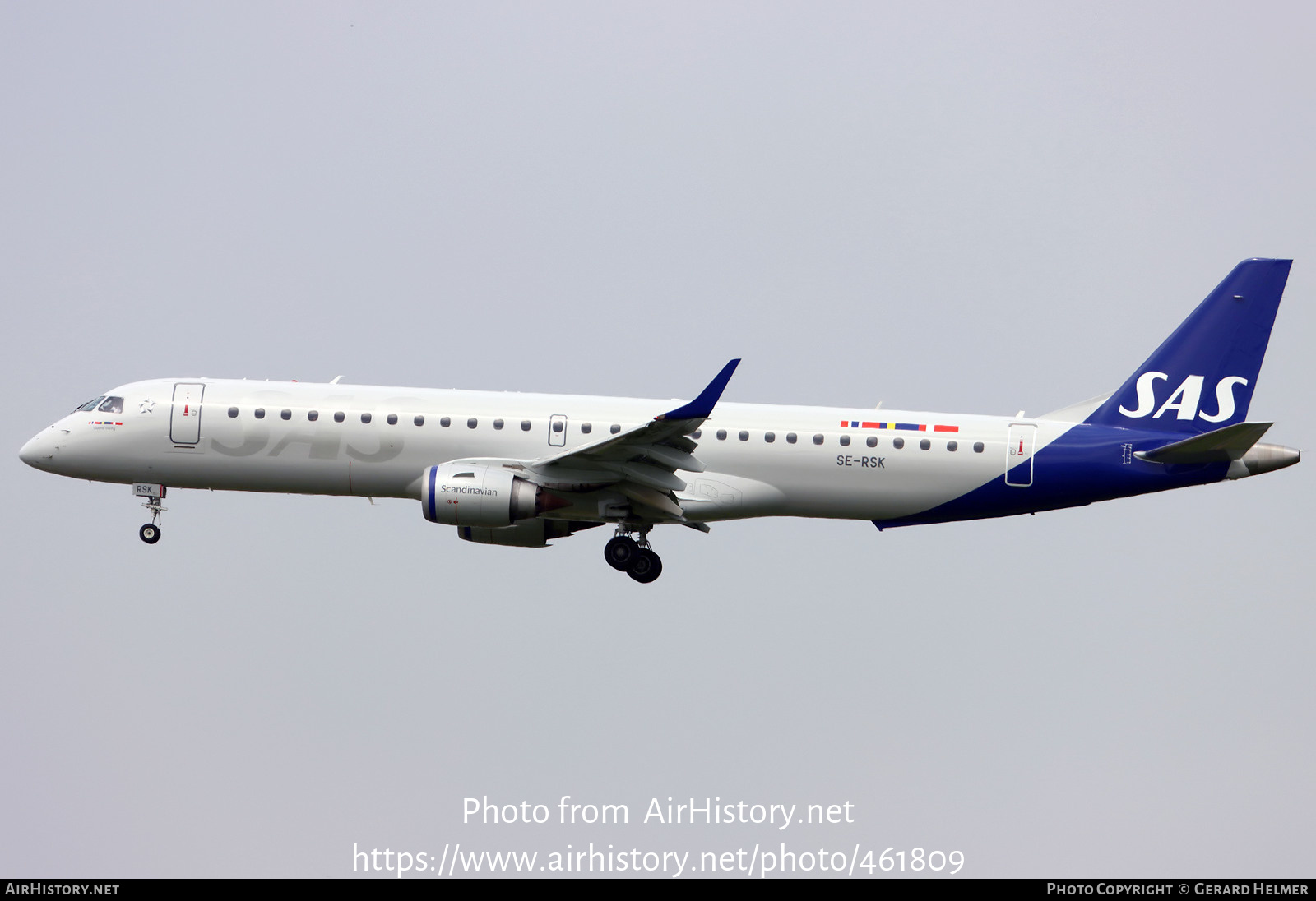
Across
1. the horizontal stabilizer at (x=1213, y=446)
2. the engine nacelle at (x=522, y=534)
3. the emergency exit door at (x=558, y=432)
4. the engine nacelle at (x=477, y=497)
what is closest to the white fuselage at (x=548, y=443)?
the emergency exit door at (x=558, y=432)

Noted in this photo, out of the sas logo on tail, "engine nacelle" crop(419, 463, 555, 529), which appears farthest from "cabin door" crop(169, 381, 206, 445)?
the sas logo on tail

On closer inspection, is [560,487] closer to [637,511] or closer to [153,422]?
[637,511]

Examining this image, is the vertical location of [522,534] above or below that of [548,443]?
below

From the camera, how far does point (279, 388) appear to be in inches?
1286

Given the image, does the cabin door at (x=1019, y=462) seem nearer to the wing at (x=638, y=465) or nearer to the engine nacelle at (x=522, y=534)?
the wing at (x=638, y=465)

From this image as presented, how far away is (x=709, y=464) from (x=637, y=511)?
1945 millimetres

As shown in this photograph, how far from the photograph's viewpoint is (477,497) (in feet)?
98.7

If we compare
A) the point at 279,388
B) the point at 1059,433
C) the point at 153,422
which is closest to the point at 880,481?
the point at 1059,433

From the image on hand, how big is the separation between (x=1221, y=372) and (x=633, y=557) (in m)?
14.3

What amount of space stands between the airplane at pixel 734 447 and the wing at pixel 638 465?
73 mm

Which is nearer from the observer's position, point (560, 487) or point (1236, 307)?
point (560, 487)

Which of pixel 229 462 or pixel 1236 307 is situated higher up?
pixel 1236 307

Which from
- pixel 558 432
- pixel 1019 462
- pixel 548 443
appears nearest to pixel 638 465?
pixel 558 432

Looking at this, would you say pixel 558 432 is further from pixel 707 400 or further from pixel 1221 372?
pixel 1221 372
